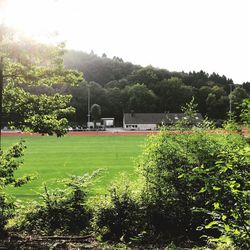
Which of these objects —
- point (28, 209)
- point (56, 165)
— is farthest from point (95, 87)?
point (28, 209)

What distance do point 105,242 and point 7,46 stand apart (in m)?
4.33

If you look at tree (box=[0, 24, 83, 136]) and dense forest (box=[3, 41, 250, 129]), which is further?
dense forest (box=[3, 41, 250, 129])

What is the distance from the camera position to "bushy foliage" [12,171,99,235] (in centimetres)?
941

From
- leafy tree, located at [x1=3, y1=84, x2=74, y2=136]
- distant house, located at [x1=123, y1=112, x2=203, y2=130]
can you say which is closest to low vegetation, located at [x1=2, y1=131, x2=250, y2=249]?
leafy tree, located at [x1=3, y1=84, x2=74, y2=136]

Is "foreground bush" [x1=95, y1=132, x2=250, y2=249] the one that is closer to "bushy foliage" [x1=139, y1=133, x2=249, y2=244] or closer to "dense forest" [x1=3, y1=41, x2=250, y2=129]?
"bushy foliage" [x1=139, y1=133, x2=249, y2=244]

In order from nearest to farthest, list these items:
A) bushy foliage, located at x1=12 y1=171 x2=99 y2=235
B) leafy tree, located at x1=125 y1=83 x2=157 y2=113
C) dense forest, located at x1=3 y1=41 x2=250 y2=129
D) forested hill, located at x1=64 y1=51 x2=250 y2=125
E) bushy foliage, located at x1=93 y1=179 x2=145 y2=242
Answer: bushy foliage, located at x1=93 y1=179 x2=145 y2=242
bushy foliage, located at x1=12 y1=171 x2=99 y2=235
dense forest, located at x1=3 y1=41 x2=250 y2=129
forested hill, located at x1=64 y1=51 x2=250 y2=125
leafy tree, located at x1=125 y1=83 x2=157 y2=113

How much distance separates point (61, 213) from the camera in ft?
31.4

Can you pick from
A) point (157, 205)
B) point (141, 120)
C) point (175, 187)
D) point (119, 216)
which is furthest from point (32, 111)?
point (141, 120)

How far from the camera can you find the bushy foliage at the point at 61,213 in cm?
941

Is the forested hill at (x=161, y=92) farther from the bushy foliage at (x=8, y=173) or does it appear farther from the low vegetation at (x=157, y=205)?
the bushy foliage at (x=8, y=173)

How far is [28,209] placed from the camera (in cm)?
987

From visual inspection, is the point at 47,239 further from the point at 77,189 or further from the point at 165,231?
the point at 165,231

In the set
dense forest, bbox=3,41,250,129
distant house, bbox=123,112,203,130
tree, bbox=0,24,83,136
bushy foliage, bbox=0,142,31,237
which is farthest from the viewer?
dense forest, bbox=3,41,250,129

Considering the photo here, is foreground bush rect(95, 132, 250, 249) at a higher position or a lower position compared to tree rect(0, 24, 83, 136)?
lower
